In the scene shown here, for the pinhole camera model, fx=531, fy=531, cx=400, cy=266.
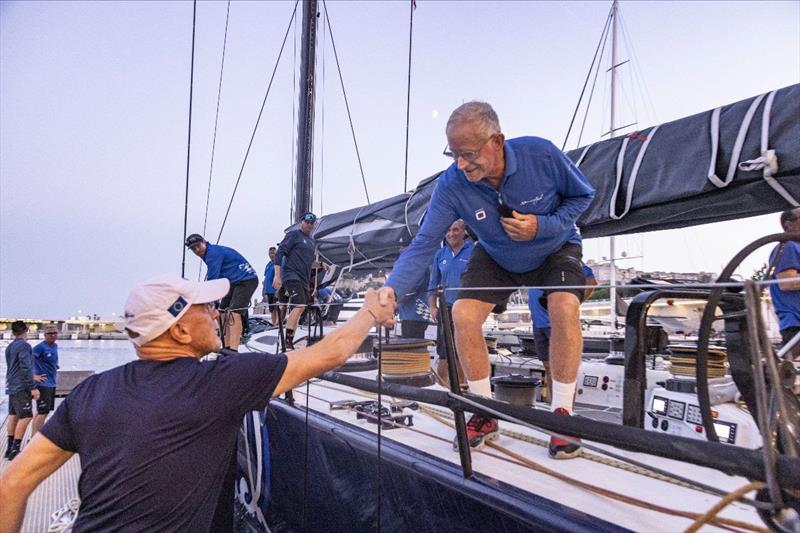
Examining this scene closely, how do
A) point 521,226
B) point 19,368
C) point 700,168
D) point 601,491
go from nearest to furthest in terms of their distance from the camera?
point 601,491 < point 521,226 < point 700,168 < point 19,368

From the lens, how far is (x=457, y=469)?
1.62m

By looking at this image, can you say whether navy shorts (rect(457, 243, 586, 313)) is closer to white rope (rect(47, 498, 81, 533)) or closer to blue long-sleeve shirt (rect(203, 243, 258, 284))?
white rope (rect(47, 498, 81, 533))

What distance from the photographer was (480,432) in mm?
1866

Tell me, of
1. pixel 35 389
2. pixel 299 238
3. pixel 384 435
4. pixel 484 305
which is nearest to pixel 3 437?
pixel 35 389

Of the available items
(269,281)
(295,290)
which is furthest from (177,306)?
(269,281)

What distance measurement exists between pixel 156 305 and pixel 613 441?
3.80 feet

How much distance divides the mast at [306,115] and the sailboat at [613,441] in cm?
442

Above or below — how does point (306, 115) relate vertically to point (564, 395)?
above

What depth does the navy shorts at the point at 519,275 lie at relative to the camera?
6.30ft

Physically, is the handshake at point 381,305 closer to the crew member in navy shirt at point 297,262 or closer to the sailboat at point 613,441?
the sailboat at point 613,441

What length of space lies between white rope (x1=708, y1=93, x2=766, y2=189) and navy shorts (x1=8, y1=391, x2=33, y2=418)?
710cm

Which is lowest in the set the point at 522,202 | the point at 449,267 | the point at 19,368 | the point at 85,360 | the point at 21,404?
the point at 85,360

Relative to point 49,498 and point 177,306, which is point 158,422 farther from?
point 49,498

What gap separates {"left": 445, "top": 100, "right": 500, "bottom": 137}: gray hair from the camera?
5.84 ft
